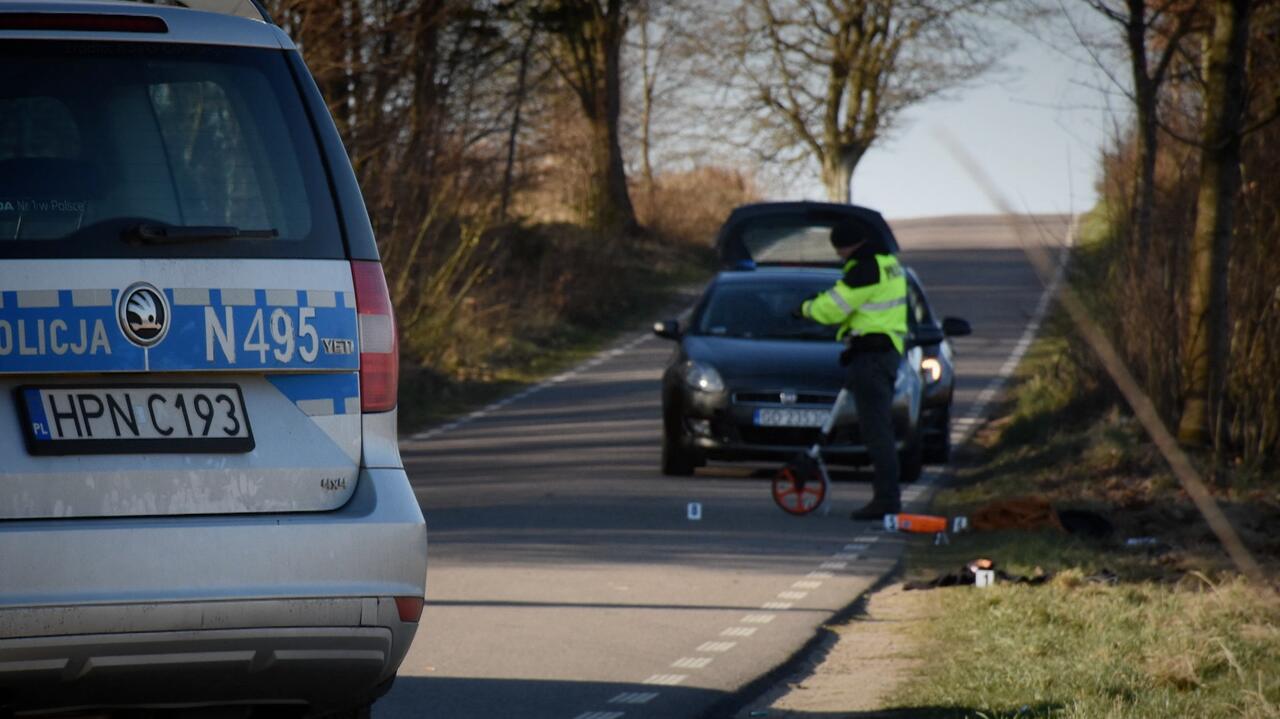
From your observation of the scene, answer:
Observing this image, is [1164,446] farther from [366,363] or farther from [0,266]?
[0,266]

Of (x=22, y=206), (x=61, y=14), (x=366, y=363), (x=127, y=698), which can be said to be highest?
(x=61, y=14)

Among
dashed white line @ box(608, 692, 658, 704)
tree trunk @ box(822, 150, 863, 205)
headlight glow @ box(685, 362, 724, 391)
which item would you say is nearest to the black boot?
headlight glow @ box(685, 362, 724, 391)

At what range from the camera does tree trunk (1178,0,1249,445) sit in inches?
574

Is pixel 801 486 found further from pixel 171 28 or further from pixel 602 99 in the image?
pixel 602 99

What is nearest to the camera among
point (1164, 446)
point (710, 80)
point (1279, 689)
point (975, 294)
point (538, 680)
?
point (1164, 446)

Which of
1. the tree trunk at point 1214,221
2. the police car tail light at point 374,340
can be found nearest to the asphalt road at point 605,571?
the police car tail light at point 374,340

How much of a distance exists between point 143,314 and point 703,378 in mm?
10811

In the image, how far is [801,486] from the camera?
1328cm

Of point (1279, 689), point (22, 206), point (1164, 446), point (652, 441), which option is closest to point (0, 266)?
point (22, 206)

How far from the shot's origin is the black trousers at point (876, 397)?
13164mm

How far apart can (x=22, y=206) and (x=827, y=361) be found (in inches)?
437

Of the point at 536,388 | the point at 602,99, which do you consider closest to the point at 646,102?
the point at 602,99

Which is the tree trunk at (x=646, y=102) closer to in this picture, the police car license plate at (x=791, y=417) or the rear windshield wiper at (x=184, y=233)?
the police car license plate at (x=791, y=417)

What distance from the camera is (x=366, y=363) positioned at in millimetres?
4996
